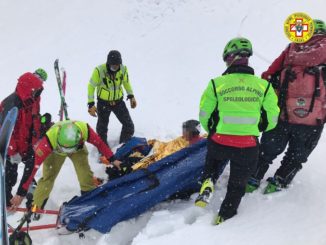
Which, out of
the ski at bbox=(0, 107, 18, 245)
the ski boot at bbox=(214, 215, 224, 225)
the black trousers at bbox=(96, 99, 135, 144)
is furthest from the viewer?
the black trousers at bbox=(96, 99, 135, 144)

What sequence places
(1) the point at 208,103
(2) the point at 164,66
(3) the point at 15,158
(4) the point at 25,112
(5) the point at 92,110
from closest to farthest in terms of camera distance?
(1) the point at 208,103 < (4) the point at 25,112 < (3) the point at 15,158 < (5) the point at 92,110 < (2) the point at 164,66

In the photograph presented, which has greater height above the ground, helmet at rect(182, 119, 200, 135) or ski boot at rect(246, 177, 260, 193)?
helmet at rect(182, 119, 200, 135)

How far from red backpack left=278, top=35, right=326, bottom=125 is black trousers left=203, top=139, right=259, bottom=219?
2.32 ft

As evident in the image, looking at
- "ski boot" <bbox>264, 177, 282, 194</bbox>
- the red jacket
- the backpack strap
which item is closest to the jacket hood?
the red jacket

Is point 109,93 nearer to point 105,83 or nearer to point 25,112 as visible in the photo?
point 105,83

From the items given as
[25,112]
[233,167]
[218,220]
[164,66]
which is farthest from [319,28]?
[164,66]

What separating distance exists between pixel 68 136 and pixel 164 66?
6.13m

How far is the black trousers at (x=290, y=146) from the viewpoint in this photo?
4438 mm

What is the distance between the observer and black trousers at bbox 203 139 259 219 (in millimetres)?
3994

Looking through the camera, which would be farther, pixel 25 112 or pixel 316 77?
pixel 25 112

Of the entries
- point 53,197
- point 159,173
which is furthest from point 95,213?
point 53,197

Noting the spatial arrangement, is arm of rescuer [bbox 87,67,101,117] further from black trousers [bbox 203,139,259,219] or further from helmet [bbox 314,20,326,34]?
helmet [bbox 314,20,326,34]

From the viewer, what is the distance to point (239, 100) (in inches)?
151

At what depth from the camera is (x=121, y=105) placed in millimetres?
6867
